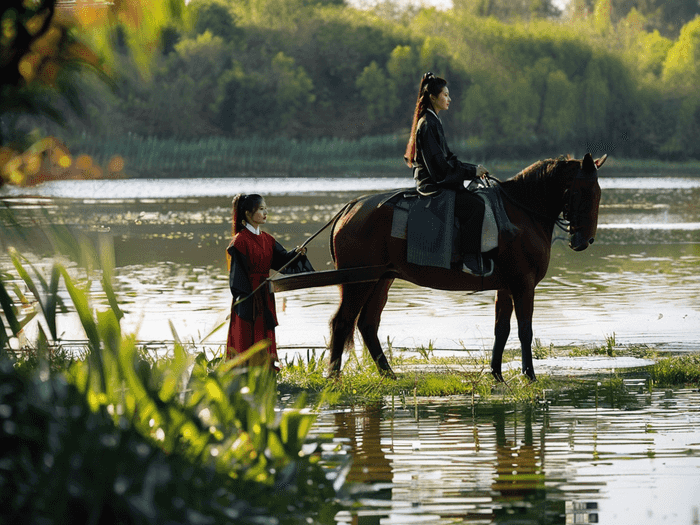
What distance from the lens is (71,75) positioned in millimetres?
3221

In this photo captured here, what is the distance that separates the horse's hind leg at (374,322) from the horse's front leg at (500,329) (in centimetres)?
82

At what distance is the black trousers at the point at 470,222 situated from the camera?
8188mm

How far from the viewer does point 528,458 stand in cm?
602

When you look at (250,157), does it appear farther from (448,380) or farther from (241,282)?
(448,380)

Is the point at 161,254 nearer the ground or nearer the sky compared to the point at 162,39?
nearer the ground

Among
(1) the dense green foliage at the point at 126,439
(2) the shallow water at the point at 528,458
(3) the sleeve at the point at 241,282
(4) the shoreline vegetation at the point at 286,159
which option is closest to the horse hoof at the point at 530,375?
(2) the shallow water at the point at 528,458

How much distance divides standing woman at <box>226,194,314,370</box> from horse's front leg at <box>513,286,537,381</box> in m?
1.69

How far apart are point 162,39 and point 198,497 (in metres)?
1.52

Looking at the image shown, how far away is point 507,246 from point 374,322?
1213 millimetres

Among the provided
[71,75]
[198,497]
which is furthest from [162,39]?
[198,497]

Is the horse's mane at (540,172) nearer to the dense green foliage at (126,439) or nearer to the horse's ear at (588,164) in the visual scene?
the horse's ear at (588,164)

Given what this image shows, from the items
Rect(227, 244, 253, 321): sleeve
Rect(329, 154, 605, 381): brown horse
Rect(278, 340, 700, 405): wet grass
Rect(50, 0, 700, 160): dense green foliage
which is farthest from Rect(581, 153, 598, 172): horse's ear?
Rect(50, 0, 700, 160): dense green foliage

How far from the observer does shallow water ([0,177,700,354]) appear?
33.9 ft

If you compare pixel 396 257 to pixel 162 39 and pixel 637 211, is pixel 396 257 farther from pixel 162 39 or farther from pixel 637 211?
pixel 637 211
